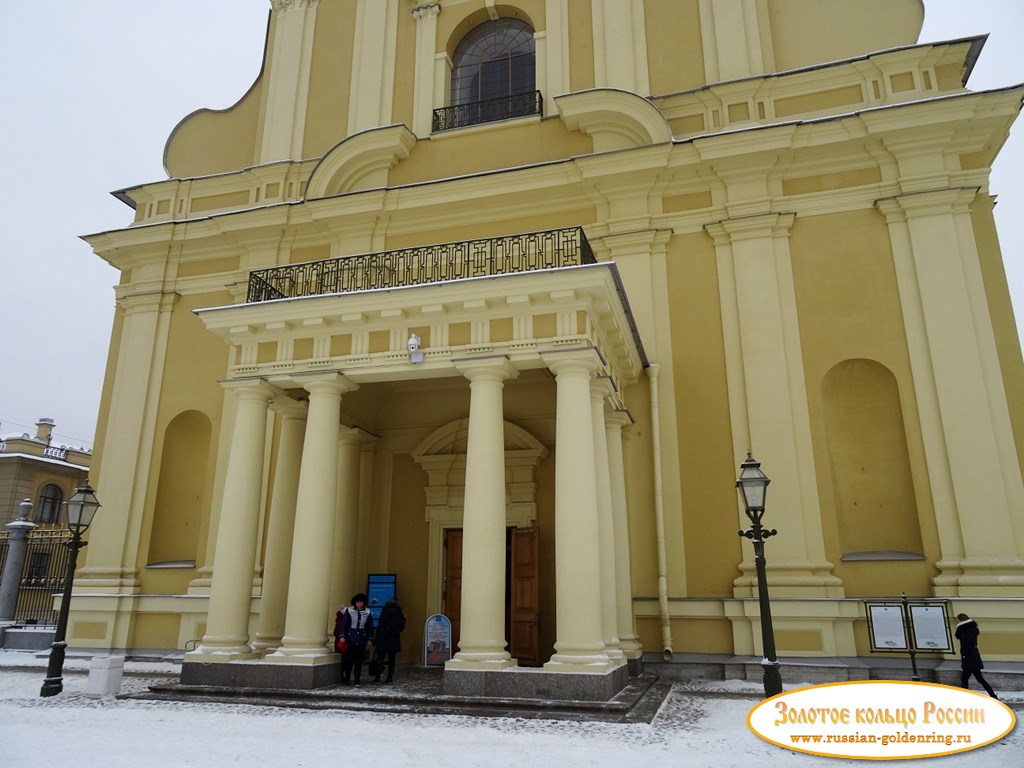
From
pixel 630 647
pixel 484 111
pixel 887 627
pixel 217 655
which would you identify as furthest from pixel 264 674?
pixel 484 111

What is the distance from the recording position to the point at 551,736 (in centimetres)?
743

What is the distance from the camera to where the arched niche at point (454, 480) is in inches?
539

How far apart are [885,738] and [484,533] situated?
4.97 m

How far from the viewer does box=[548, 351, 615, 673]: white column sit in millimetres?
9047

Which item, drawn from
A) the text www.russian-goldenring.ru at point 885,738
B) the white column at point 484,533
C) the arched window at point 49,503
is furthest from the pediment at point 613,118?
the arched window at point 49,503

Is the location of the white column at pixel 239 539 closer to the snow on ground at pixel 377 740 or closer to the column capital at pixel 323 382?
the column capital at pixel 323 382

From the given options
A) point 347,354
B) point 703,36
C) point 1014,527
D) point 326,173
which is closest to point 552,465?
point 347,354

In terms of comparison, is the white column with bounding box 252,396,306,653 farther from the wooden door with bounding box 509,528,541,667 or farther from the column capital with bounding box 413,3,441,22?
the column capital with bounding box 413,3,441,22

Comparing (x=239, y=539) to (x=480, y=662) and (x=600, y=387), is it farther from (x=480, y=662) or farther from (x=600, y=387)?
(x=600, y=387)

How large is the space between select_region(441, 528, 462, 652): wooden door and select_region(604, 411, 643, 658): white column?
133 inches

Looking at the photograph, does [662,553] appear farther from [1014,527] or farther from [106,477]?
[106,477]

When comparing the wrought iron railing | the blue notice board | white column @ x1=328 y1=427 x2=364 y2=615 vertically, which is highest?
the wrought iron railing

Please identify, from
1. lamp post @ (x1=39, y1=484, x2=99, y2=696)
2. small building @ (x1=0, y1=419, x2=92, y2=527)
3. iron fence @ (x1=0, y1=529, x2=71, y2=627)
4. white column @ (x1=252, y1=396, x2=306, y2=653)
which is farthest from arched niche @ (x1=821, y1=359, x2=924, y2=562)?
small building @ (x1=0, y1=419, x2=92, y2=527)

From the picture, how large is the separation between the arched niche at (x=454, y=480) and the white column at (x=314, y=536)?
3370mm
